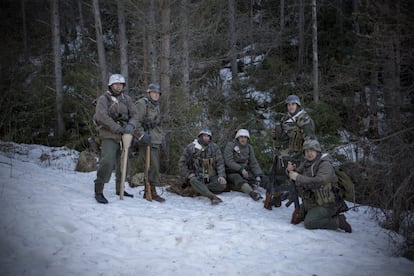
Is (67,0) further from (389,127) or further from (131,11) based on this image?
(389,127)

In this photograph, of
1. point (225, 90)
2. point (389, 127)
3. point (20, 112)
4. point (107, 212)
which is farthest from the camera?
Result: point (225, 90)

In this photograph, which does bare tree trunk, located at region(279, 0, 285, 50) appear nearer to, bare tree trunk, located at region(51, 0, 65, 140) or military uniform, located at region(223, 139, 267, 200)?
bare tree trunk, located at region(51, 0, 65, 140)

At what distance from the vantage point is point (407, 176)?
4.79m

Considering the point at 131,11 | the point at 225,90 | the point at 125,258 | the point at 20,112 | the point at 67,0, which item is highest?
the point at 67,0

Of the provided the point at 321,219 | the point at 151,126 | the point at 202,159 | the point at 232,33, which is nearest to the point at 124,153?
the point at 151,126

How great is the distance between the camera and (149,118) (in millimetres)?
7055

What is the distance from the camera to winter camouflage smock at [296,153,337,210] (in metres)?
5.46

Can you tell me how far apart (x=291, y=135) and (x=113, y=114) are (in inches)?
145

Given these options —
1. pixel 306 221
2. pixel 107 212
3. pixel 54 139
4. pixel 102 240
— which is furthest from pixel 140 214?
pixel 54 139

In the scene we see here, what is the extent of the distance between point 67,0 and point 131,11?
809 inches

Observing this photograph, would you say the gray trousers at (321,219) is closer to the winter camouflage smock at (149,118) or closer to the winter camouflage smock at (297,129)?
the winter camouflage smock at (297,129)

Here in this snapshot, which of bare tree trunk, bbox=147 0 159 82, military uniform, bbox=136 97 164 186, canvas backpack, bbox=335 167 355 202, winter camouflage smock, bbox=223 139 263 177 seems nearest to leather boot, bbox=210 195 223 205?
winter camouflage smock, bbox=223 139 263 177

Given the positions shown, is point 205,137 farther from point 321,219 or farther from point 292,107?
point 321,219

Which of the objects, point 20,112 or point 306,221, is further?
point 20,112
